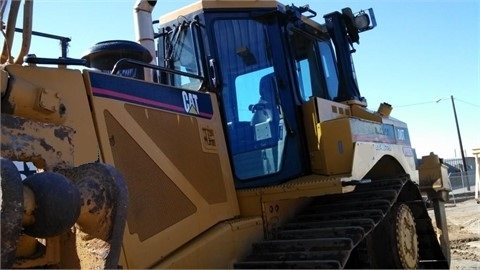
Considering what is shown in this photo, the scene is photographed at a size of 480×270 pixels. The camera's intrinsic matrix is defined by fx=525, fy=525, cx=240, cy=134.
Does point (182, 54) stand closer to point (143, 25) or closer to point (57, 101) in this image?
point (143, 25)

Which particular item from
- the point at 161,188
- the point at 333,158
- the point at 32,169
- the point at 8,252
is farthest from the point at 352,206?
the point at 8,252

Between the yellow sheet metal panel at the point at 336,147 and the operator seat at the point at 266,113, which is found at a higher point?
the operator seat at the point at 266,113

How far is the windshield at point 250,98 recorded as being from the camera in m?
4.23

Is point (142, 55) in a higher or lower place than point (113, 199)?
higher

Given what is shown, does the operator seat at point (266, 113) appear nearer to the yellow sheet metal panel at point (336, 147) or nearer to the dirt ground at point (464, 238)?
the yellow sheet metal panel at point (336, 147)

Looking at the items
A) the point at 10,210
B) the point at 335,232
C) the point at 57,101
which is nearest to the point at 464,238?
the point at 335,232

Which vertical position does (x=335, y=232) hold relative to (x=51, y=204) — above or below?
below

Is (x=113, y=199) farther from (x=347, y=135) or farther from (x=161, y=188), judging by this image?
(x=347, y=135)

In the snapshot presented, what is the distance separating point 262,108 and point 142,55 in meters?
1.09

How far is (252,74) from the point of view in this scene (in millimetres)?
4363

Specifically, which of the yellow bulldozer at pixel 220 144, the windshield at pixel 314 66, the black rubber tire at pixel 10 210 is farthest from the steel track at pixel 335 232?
the black rubber tire at pixel 10 210

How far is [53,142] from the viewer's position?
7.07ft

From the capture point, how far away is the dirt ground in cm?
781

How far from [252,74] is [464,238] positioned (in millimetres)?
7988
